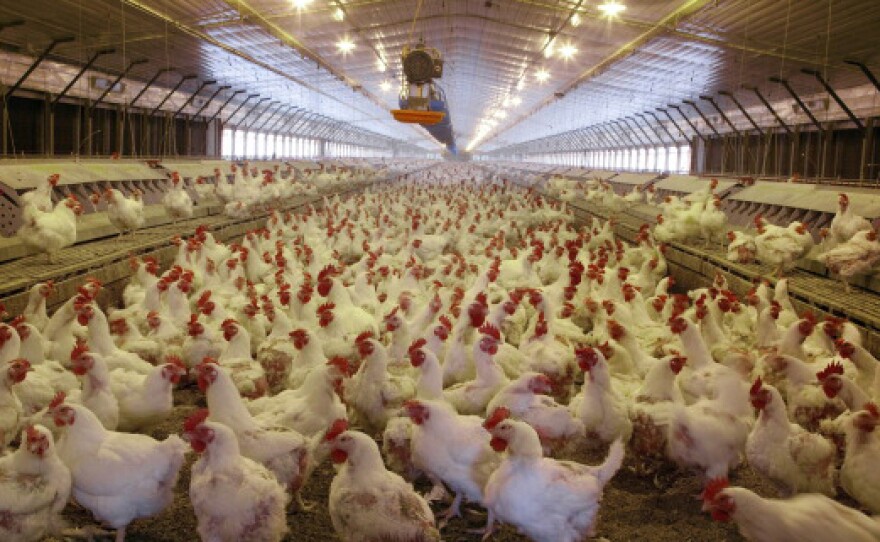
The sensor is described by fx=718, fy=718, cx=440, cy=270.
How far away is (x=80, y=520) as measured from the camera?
4.08m

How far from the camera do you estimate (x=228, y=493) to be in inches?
131

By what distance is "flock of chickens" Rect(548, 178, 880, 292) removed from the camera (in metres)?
7.06

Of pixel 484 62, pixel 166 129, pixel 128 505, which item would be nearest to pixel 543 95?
pixel 484 62

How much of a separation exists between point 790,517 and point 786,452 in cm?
101

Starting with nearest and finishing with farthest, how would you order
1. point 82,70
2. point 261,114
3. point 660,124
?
point 82,70, point 660,124, point 261,114

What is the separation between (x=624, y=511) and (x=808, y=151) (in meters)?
16.0

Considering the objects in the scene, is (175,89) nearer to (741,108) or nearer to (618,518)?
(741,108)

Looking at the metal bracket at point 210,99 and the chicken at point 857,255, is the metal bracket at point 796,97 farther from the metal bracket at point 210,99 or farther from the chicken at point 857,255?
the metal bracket at point 210,99

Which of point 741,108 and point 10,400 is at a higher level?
point 741,108

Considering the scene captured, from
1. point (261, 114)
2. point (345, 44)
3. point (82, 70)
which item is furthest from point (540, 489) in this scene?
point (261, 114)

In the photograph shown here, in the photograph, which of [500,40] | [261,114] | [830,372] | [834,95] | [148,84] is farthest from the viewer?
[261,114]

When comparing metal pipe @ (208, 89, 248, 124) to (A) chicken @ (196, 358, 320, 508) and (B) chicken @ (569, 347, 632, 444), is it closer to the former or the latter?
(A) chicken @ (196, 358, 320, 508)

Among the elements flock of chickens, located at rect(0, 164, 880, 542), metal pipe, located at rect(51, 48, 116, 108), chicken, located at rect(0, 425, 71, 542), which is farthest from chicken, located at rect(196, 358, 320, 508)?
metal pipe, located at rect(51, 48, 116, 108)

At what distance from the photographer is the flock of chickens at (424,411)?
3406 mm
